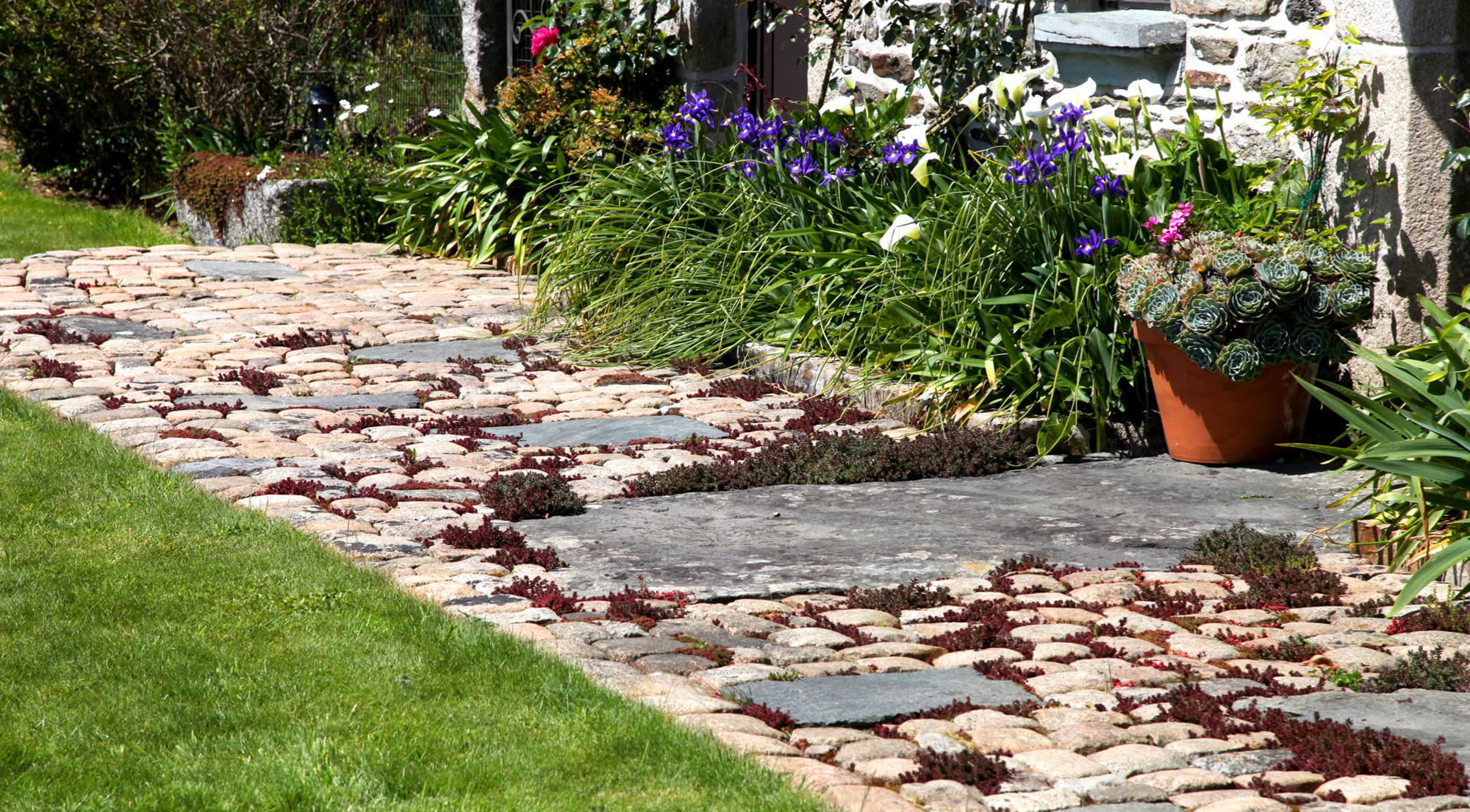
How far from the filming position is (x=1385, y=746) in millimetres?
2633

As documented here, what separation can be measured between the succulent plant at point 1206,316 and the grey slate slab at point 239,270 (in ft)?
19.3

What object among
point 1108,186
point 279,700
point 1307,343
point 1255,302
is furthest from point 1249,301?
point 279,700

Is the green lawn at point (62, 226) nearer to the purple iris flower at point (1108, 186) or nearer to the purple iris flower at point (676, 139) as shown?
the purple iris flower at point (676, 139)

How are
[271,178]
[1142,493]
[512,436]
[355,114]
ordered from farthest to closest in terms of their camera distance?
1. [355,114]
2. [271,178]
3. [512,436]
4. [1142,493]

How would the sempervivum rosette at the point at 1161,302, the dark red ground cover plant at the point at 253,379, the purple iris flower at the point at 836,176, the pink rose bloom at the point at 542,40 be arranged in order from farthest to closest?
the pink rose bloom at the point at 542,40, the purple iris flower at the point at 836,176, the dark red ground cover plant at the point at 253,379, the sempervivum rosette at the point at 1161,302

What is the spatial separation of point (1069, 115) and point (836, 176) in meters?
1.23

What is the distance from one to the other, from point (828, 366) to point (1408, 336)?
221 cm

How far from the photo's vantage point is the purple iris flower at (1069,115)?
5852 mm

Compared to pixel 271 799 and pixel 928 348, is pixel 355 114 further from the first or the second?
pixel 271 799

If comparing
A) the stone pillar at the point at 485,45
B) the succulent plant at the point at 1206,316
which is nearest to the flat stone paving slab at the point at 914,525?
the succulent plant at the point at 1206,316

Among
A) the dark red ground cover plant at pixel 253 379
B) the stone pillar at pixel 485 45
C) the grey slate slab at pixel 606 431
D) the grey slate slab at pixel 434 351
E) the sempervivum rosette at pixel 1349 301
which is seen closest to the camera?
the sempervivum rosette at pixel 1349 301

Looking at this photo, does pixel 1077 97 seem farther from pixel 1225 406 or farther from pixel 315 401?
pixel 315 401

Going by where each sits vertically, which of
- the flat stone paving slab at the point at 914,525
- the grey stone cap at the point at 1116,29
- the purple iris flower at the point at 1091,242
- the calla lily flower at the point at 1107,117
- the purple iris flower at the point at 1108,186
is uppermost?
the grey stone cap at the point at 1116,29

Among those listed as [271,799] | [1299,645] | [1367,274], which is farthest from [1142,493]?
[271,799]
